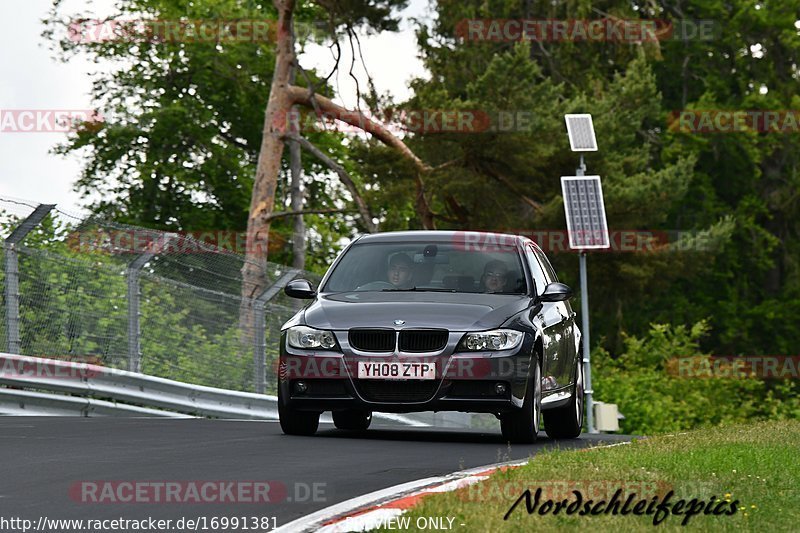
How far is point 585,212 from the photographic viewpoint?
86.3ft

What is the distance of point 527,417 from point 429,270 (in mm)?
1651

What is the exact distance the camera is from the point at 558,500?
7641 millimetres

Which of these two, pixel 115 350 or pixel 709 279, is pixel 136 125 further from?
pixel 115 350

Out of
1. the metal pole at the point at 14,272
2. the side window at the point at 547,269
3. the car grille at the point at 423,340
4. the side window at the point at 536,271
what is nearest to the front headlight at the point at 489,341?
the car grille at the point at 423,340

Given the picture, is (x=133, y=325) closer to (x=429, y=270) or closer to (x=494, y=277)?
(x=429, y=270)

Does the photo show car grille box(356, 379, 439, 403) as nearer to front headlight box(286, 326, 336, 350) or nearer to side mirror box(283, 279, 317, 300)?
front headlight box(286, 326, 336, 350)

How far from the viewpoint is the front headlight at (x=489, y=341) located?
483 inches

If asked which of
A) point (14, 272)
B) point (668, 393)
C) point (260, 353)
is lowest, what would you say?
point (668, 393)

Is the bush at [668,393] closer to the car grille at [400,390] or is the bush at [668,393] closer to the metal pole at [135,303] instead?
the metal pole at [135,303]

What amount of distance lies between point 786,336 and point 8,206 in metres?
44.1

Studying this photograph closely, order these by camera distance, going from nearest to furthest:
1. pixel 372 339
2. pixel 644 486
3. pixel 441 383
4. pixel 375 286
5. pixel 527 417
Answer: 1. pixel 644 486
2. pixel 441 383
3. pixel 372 339
4. pixel 527 417
5. pixel 375 286

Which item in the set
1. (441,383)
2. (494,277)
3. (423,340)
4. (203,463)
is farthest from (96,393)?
(203,463)

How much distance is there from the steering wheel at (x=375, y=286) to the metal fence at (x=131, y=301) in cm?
451

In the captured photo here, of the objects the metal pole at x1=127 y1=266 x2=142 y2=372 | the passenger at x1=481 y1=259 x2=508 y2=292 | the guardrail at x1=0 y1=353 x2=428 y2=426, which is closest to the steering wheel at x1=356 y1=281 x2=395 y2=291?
the passenger at x1=481 y1=259 x2=508 y2=292
